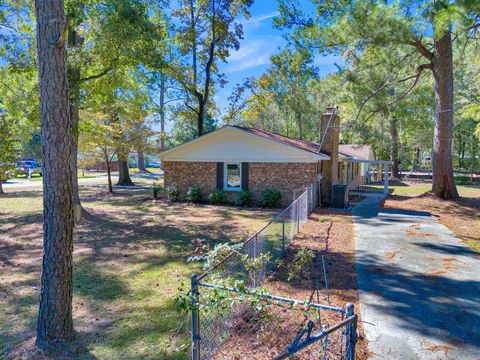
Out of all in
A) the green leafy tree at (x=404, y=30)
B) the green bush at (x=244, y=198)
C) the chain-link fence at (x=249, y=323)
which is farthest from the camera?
the green bush at (x=244, y=198)

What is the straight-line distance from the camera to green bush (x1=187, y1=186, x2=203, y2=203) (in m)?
15.8

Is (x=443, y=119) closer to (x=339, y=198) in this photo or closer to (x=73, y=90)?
(x=339, y=198)

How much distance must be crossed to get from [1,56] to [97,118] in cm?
544

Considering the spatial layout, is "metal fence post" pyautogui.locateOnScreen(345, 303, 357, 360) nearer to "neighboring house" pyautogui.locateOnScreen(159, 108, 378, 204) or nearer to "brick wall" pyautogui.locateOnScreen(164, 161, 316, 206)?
"neighboring house" pyautogui.locateOnScreen(159, 108, 378, 204)

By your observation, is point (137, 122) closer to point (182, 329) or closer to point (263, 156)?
point (263, 156)

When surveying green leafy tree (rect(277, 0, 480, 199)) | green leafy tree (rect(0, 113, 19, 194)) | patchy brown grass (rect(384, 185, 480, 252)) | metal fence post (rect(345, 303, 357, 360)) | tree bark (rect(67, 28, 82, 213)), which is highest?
green leafy tree (rect(277, 0, 480, 199))

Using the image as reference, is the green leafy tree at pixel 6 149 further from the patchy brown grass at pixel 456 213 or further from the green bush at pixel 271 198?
the patchy brown grass at pixel 456 213

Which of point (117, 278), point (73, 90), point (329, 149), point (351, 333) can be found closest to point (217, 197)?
point (329, 149)

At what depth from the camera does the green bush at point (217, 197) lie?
15438 millimetres

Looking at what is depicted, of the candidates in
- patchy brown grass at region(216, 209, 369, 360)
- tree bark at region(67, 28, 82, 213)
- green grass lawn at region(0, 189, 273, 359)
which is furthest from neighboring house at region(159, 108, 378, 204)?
tree bark at region(67, 28, 82, 213)

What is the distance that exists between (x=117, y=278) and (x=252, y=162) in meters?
10.2

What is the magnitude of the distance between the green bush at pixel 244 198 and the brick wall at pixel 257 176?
1.08 ft

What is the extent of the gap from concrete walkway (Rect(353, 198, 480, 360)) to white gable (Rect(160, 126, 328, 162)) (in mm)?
6044

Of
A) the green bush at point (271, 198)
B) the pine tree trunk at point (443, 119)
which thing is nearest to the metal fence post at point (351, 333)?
the green bush at point (271, 198)
